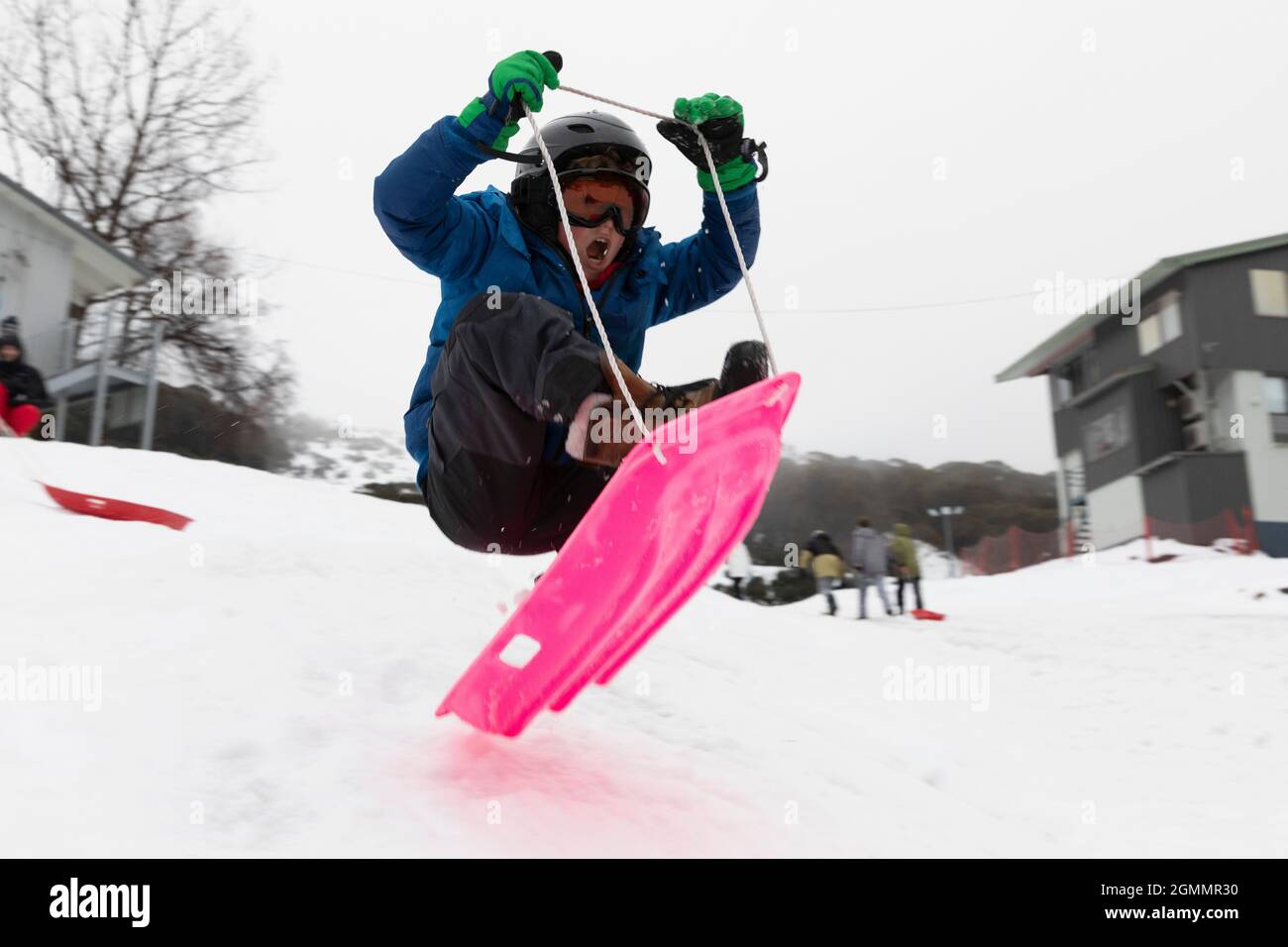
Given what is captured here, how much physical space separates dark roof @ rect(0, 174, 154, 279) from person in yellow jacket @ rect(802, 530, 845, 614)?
10582 millimetres

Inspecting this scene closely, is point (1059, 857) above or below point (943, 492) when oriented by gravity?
below

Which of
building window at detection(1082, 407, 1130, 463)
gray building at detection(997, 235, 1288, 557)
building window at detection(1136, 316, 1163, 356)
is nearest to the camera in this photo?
gray building at detection(997, 235, 1288, 557)

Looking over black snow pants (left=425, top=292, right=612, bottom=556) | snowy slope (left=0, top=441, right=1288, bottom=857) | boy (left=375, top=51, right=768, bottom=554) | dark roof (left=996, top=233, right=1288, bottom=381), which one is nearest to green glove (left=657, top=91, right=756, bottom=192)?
boy (left=375, top=51, right=768, bottom=554)

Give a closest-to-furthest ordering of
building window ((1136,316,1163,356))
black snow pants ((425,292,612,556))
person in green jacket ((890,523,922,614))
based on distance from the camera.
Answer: black snow pants ((425,292,612,556)), person in green jacket ((890,523,922,614)), building window ((1136,316,1163,356))

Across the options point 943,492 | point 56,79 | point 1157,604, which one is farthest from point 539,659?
point 943,492

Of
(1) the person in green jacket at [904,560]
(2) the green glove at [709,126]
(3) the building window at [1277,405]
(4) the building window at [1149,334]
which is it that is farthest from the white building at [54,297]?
(3) the building window at [1277,405]

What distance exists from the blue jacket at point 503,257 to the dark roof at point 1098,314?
685 inches

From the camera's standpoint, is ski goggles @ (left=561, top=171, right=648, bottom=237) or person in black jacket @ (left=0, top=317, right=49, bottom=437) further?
person in black jacket @ (left=0, top=317, right=49, bottom=437)

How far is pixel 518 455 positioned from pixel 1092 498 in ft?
65.7

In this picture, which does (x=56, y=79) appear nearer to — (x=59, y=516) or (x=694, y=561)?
(x=59, y=516)

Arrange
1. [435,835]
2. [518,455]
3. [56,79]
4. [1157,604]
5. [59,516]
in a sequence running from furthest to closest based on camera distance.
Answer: [56,79] → [1157,604] → [59,516] → [518,455] → [435,835]

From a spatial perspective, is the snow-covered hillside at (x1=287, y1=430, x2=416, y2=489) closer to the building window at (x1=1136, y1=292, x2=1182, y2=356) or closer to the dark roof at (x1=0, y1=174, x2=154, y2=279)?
the dark roof at (x1=0, y1=174, x2=154, y2=279)

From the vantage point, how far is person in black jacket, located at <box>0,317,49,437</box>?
7.49 metres

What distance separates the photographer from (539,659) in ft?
7.61
